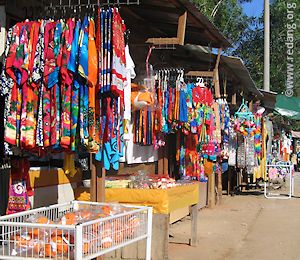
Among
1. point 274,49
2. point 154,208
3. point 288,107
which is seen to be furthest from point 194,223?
point 274,49

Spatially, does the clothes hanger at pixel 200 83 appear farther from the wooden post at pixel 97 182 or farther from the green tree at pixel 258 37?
the green tree at pixel 258 37

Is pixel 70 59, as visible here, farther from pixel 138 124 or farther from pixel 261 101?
pixel 261 101

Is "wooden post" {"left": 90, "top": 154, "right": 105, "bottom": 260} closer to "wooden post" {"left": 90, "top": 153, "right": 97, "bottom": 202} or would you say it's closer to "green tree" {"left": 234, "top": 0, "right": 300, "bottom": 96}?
"wooden post" {"left": 90, "top": 153, "right": 97, "bottom": 202}

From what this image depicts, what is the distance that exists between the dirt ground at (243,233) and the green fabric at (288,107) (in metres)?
3.38

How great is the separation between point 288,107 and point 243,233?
749 centimetres

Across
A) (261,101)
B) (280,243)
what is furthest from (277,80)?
(280,243)

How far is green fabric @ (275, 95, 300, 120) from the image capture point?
49.7 ft

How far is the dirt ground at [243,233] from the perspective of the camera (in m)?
7.05

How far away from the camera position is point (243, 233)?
869 cm

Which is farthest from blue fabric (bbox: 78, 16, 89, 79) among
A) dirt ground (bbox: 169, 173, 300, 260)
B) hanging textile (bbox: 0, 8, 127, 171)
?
dirt ground (bbox: 169, 173, 300, 260)

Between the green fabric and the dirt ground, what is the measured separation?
3381mm

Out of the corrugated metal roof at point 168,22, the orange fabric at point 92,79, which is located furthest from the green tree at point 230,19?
the orange fabric at point 92,79

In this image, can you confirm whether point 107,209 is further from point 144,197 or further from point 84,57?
point 144,197

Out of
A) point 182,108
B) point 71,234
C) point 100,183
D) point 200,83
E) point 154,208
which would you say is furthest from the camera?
point 200,83
